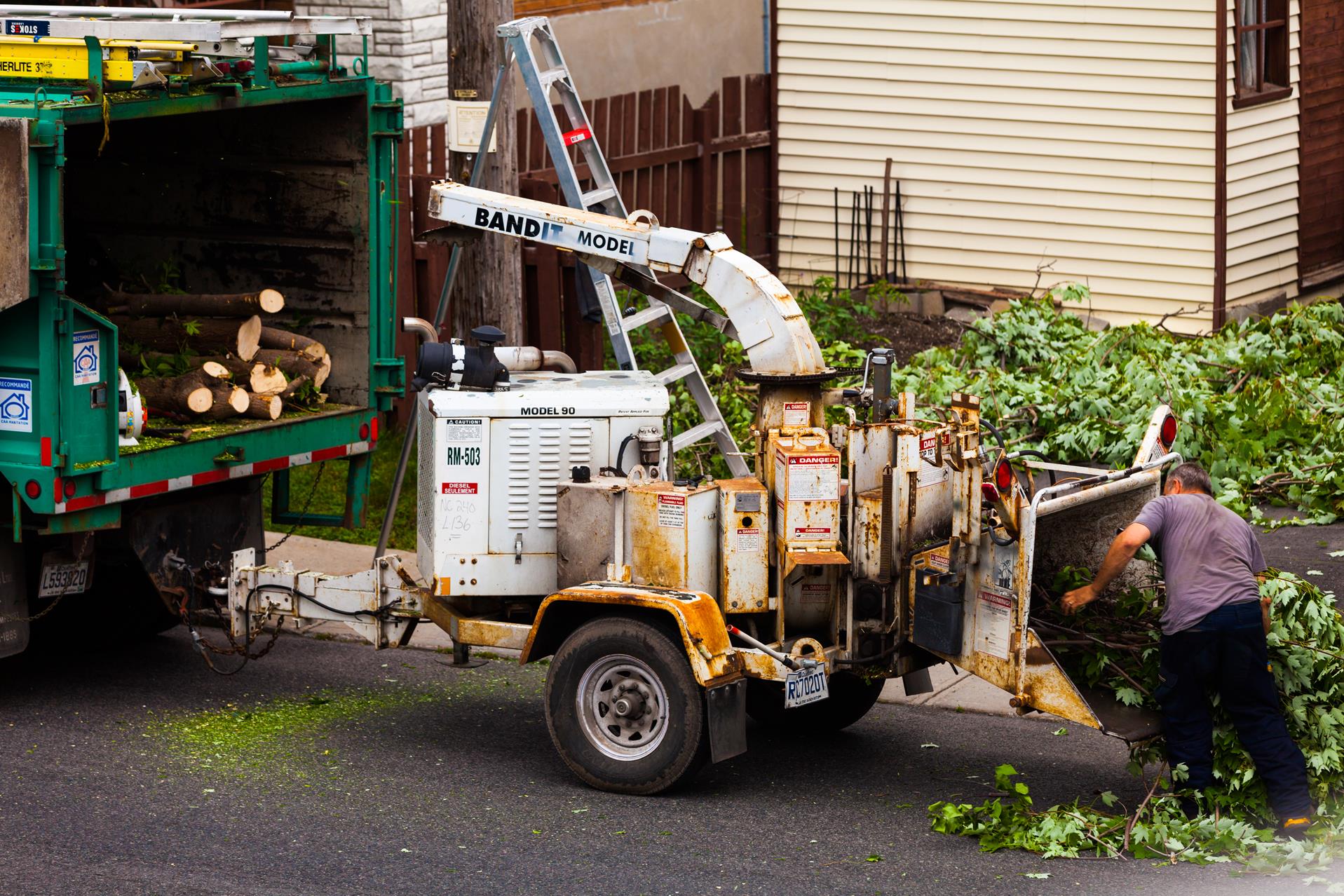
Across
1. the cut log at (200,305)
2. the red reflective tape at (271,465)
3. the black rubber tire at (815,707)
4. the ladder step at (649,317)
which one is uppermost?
the cut log at (200,305)

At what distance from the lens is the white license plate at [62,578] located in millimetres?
8344

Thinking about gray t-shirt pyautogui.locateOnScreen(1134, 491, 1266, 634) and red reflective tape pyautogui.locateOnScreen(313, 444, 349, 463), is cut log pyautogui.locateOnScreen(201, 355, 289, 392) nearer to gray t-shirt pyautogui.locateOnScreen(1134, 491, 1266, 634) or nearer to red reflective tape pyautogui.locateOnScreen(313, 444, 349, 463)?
red reflective tape pyautogui.locateOnScreen(313, 444, 349, 463)

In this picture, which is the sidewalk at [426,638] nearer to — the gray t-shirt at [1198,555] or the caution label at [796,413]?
the gray t-shirt at [1198,555]

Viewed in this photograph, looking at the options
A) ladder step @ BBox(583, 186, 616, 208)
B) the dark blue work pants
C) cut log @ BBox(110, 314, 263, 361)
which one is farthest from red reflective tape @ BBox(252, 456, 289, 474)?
the dark blue work pants

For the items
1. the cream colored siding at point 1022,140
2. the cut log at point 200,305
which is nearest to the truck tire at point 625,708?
the cut log at point 200,305

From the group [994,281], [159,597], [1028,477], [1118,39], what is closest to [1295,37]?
[1118,39]

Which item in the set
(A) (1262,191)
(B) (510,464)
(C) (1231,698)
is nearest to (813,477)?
(B) (510,464)

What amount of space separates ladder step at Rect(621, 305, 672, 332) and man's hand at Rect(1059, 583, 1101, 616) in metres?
2.89

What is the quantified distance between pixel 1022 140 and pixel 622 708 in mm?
9843

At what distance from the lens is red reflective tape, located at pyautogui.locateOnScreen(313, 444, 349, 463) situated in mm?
9188

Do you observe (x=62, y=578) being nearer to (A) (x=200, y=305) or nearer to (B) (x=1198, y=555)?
(A) (x=200, y=305)

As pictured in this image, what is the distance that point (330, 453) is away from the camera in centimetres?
927

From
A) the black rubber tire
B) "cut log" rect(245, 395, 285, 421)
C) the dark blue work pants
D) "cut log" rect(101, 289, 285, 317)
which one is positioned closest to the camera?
the dark blue work pants

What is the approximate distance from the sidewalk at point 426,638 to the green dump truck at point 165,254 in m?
0.65
